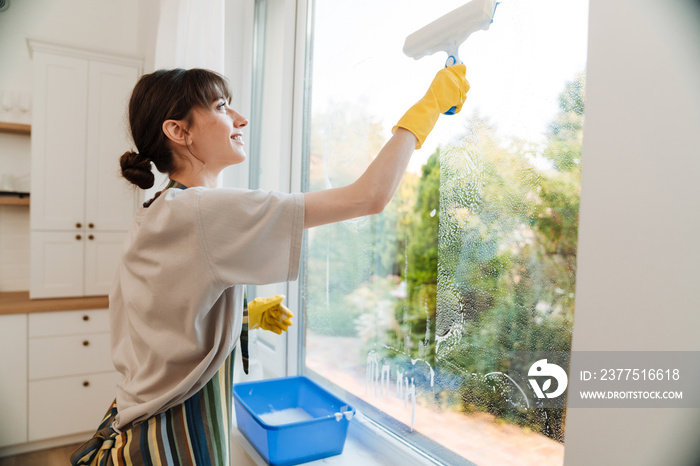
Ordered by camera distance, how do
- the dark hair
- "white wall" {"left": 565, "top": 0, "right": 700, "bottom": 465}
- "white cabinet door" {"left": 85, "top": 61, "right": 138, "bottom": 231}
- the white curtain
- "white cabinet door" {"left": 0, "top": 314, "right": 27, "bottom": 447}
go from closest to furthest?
1. "white wall" {"left": 565, "top": 0, "right": 700, "bottom": 465}
2. the dark hair
3. the white curtain
4. "white cabinet door" {"left": 0, "top": 314, "right": 27, "bottom": 447}
5. "white cabinet door" {"left": 85, "top": 61, "right": 138, "bottom": 231}

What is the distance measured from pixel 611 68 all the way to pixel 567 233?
0.96 ft

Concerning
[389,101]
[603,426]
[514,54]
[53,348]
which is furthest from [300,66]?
[53,348]

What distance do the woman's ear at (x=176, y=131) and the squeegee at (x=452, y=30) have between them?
515mm

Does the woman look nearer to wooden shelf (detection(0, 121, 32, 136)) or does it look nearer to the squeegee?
the squeegee

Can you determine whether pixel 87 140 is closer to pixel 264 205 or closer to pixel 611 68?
pixel 264 205

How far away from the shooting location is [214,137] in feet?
3.43

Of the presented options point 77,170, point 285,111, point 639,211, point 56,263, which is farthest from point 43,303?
point 639,211

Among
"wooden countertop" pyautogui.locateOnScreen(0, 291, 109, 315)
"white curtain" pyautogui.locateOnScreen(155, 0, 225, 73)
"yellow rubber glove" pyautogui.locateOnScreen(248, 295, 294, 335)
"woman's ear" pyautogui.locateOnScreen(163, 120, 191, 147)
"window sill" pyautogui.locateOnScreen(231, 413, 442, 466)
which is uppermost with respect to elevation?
"white curtain" pyautogui.locateOnScreen(155, 0, 225, 73)

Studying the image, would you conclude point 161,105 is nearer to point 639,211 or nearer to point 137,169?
point 137,169

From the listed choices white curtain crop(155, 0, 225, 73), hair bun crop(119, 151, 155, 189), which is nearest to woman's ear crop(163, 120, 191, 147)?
hair bun crop(119, 151, 155, 189)

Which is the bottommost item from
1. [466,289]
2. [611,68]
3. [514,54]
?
[466,289]

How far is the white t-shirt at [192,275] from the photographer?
0.81 meters

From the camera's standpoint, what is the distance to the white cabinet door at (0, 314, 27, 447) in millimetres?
2367

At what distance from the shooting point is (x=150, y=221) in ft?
2.88
